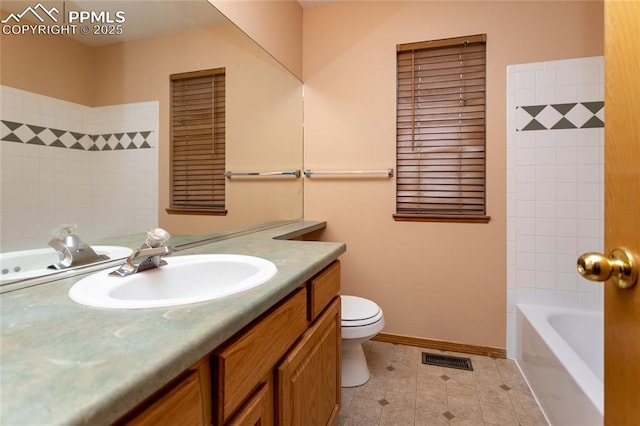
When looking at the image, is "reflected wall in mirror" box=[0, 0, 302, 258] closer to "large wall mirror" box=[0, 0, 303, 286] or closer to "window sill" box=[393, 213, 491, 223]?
"large wall mirror" box=[0, 0, 303, 286]

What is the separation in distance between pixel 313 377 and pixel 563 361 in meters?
1.10

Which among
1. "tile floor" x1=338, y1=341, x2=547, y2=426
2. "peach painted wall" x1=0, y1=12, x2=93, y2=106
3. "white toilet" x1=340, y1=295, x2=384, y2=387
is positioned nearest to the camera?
"peach painted wall" x1=0, y1=12, x2=93, y2=106

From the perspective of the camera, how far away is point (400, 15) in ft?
7.30

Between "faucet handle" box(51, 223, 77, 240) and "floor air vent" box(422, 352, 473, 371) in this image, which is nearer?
"faucet handle" box(51, 223, 77, 240)

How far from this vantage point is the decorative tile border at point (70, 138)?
803mm

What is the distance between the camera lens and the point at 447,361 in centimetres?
205

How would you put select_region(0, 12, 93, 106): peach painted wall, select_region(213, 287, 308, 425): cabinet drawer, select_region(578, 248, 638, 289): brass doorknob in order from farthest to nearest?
1. select_region(0, 12, 93, 106): peach painted wall
2. select_region(213, 287, 308, 425): cabinet drawer
3. select_region(578, 248, 638, 289): brass doorknob

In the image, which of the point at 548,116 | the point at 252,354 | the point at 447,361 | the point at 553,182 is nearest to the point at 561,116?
the point at 548,116

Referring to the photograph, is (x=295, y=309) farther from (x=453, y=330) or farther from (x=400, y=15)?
(x=400, y=15)

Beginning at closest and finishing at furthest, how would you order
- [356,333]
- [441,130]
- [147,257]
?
[147,257], [356,333], [441,130]

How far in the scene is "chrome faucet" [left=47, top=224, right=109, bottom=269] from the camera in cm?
93

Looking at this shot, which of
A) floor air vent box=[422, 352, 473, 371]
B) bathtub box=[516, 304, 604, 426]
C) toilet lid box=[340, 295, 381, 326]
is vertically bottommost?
floor air vent box=[422, 352, 473, 371]

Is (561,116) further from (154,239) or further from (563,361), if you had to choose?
(154,239)

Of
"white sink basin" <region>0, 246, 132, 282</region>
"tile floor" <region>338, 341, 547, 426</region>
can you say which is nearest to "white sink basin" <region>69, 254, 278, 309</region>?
"white sink basin" <region>0, 246, 132, 282</region>
